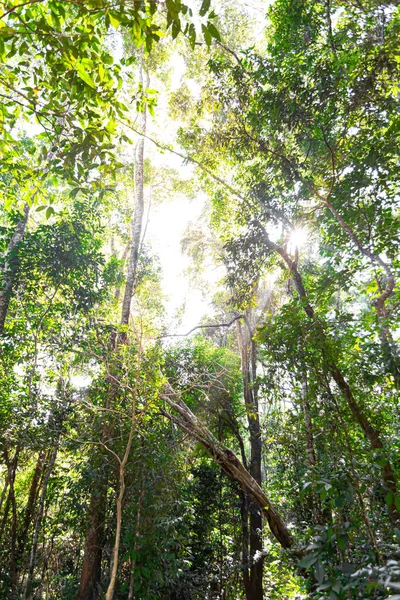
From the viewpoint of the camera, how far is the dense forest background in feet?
7.40

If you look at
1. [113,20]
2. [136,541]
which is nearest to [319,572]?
[136,541]

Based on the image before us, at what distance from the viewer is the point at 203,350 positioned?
24.9 feet

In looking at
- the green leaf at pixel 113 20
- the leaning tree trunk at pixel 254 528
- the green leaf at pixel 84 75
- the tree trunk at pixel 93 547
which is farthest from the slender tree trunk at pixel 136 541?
the green leaf at pixel 113 20

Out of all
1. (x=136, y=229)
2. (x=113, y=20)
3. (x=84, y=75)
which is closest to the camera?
(x=113, y=20)

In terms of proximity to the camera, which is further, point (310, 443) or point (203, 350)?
point (203, 350)

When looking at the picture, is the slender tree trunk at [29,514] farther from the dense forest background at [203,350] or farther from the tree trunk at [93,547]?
the tree trunk at [93,547]

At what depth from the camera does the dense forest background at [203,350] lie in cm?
226

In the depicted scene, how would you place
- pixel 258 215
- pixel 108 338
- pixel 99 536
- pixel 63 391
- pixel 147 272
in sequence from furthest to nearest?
pixel 147 272 < pixel 108 338 < pixel 258 215 < pixel 63 391 < pixel 99 536

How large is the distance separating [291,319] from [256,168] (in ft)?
9.74

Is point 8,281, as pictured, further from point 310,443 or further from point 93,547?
point 310,443

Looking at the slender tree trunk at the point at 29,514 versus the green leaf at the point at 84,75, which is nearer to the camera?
the green leaf at the point at 84,75

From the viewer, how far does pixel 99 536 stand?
14.0ft

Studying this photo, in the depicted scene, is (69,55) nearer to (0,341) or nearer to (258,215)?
(258,215)

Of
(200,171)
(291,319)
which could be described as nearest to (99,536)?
(291,319)
